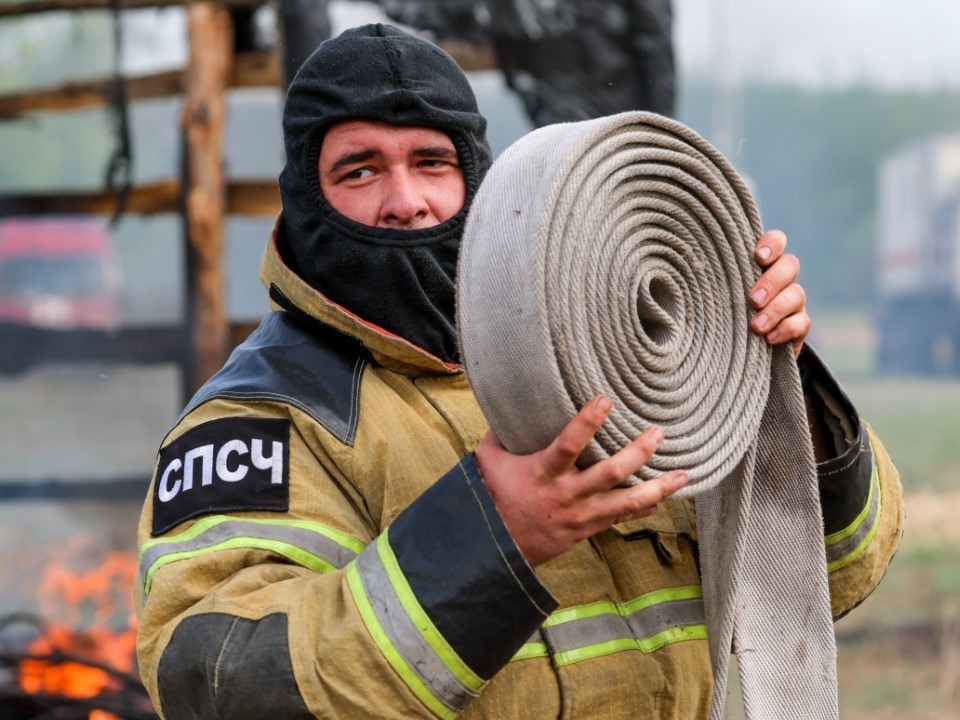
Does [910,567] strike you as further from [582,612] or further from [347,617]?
[347,617]

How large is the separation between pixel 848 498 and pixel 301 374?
97cm

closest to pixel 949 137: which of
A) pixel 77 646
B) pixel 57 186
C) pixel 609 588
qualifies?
pixel 57 186

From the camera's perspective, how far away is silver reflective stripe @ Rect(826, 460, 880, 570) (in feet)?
6.99

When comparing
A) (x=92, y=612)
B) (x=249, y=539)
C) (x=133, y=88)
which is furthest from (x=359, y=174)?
(x=92, y=612)

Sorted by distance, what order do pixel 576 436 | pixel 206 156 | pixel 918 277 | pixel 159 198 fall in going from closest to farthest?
pixel 576 436, pixel 206 156, pixel 159 198, pixel 918 277

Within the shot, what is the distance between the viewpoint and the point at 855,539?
2141 millimetres

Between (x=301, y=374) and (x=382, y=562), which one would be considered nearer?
(x=382, y=562)

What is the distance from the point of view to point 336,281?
6.77ft

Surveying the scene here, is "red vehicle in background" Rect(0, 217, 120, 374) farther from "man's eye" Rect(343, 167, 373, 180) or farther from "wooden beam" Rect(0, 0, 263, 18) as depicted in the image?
"man's eye" Rect(343, 167, 373, 180)

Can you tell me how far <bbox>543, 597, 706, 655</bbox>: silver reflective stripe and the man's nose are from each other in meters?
0.72

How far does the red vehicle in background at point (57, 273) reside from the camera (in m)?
5.36

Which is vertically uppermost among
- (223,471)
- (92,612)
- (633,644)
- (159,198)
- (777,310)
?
(777,310)

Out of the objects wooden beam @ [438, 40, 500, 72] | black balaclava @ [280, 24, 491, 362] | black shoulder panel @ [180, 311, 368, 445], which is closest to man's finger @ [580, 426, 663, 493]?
black shoulder panel @ [180, 311, 368, 445]

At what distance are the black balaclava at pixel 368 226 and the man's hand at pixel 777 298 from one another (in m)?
0.53
